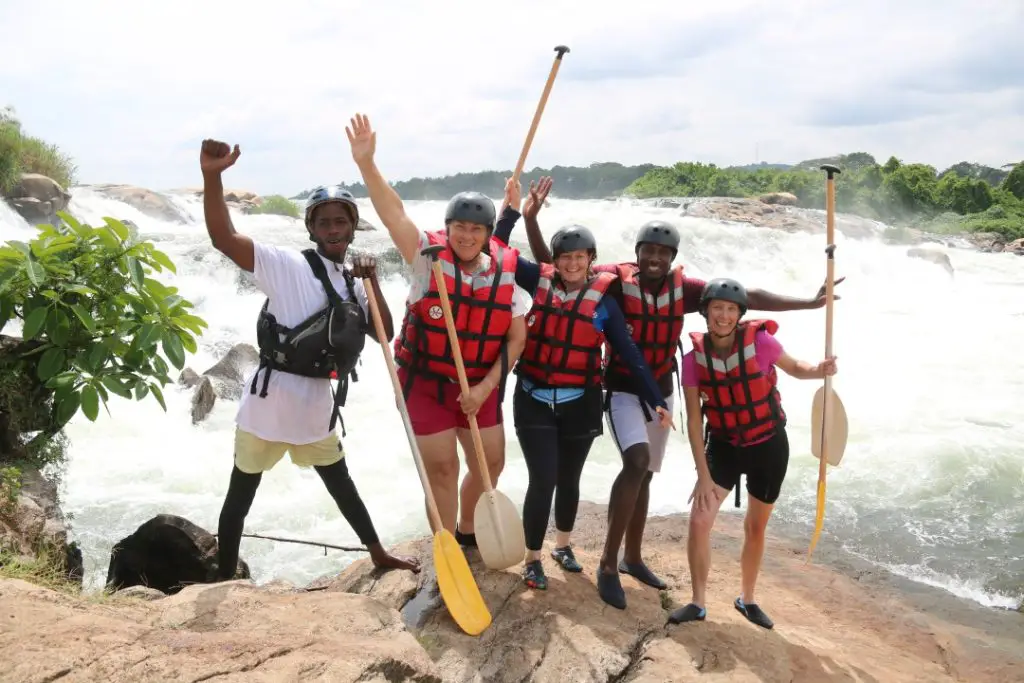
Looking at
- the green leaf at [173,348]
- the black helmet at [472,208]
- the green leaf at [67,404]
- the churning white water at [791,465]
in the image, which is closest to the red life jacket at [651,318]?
the black helmet at [472,208]

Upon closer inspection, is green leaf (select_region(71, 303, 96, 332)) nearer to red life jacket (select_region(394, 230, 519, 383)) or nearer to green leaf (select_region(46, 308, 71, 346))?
green leaf (select_region(46, 308, 71, 346))

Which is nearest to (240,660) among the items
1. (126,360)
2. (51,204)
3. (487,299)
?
(487,299)

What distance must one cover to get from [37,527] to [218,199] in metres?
2.06

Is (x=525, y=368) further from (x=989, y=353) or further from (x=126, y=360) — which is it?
(x=989, y=353)

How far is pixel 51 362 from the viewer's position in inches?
147

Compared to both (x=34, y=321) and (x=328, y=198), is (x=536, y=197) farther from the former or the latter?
(x=34, y=321)

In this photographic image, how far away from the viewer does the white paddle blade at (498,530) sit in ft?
11.2

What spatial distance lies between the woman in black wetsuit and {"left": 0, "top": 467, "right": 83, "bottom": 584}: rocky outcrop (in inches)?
90.0

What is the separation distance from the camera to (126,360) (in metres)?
3.85

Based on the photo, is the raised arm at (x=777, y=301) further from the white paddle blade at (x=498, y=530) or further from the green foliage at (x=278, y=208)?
the green foliage at (x=278, y=208)

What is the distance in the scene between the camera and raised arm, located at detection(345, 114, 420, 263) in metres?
3.22

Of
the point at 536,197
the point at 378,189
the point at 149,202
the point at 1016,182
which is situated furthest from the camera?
the point at 1016,182

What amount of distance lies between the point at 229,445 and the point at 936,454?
7.38 m

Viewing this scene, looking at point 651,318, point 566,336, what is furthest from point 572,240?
point 651,318
